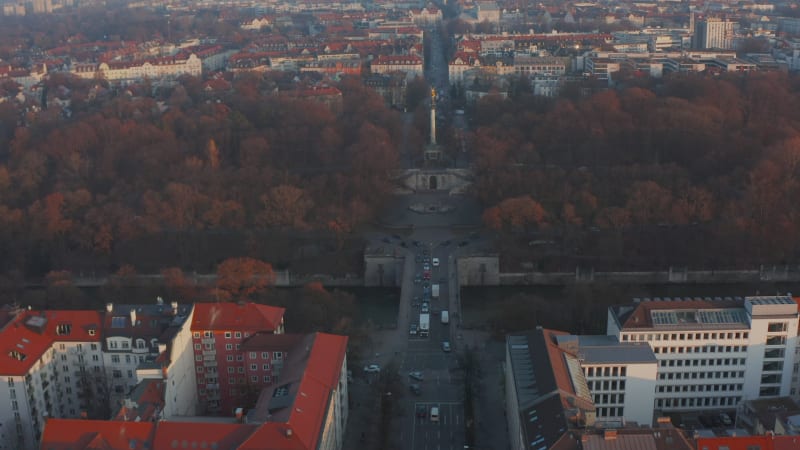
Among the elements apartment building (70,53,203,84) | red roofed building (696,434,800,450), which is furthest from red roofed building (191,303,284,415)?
apartment building (70,53,203,84)

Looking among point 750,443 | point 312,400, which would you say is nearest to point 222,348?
point 312,400

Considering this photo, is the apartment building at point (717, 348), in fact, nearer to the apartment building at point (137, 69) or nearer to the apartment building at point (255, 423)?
the apartment building at point (255, 423)

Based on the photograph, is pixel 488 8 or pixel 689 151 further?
pixel 488 8

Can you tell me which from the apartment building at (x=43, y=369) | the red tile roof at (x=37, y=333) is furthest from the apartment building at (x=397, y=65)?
the apartment building at (x=43, y=369)

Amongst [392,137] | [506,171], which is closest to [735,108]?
[506,171]

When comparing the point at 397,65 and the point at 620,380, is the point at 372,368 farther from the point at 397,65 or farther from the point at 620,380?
the point at 397,65

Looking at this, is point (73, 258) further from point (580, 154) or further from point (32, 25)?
point (32, 25)

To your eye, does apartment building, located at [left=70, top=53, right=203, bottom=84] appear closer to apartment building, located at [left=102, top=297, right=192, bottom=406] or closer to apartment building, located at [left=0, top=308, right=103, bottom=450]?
apartment building, located at [left=0, top=308, right=103, bottom=450]
